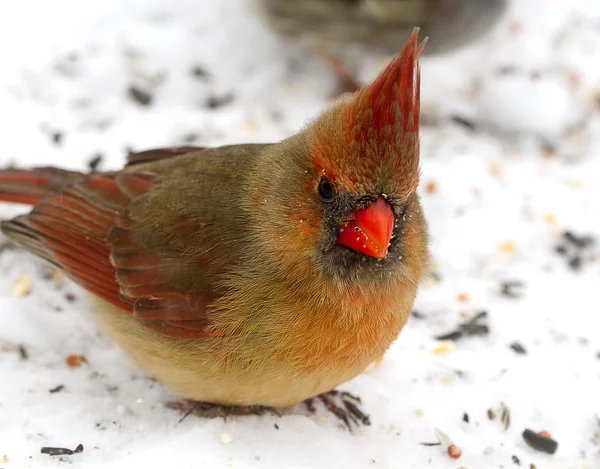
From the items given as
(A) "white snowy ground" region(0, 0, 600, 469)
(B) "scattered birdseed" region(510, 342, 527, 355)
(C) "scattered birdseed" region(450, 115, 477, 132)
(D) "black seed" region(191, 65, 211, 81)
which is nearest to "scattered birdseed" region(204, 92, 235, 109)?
(A) "white snowy ground" region(0, 0, 600, 469)

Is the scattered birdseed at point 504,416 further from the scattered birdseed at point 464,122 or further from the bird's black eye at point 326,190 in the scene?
the scattered birdseed at point 464,122

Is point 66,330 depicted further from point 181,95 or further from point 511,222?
point 511,222

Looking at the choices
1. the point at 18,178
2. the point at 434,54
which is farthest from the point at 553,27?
the point at 18,178

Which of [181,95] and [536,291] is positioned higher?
[181,95]

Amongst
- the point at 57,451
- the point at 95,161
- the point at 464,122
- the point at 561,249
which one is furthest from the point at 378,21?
the point at 57,451

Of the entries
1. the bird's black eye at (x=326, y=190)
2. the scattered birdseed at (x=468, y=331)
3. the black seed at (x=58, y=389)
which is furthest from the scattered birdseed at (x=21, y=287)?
the scattered birdseed at (x=468, y=331)

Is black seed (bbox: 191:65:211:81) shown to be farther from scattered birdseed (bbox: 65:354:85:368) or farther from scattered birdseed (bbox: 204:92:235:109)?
scattered birdseed (bbox: 65:354:85:368)

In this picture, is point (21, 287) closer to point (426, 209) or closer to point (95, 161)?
point (95, 161)
